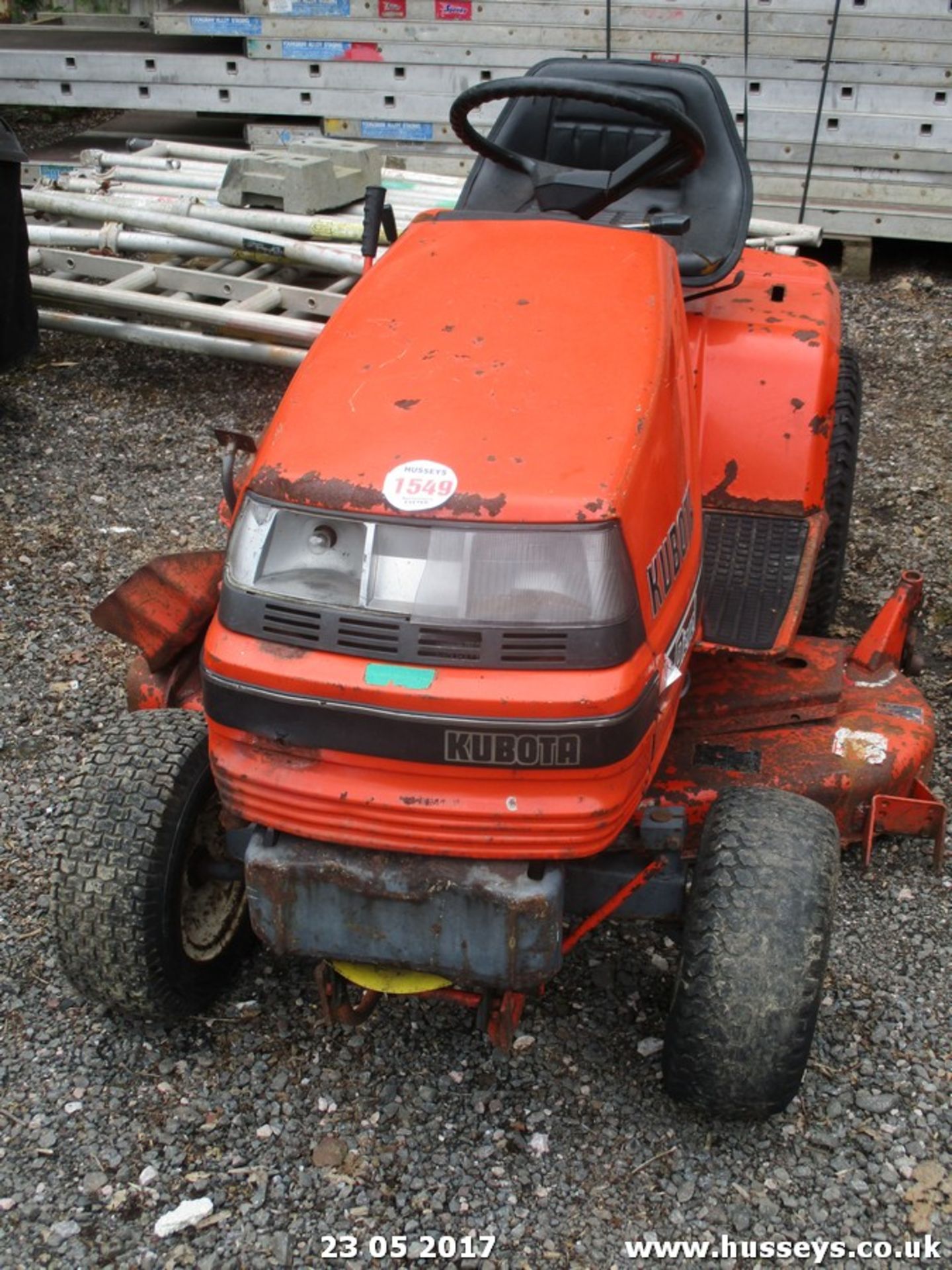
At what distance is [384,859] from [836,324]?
2.11 meters

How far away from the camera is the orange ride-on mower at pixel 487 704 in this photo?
2123 mm

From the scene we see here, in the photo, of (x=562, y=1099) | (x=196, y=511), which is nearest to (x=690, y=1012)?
(x=562, y=1099)

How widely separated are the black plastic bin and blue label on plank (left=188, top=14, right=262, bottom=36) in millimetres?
2390

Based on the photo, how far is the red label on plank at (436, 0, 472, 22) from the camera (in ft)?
23.5

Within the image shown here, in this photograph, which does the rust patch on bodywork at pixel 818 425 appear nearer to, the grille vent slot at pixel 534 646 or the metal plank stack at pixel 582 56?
the grille vent slot at pixel 534 646

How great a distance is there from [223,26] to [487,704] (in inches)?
257

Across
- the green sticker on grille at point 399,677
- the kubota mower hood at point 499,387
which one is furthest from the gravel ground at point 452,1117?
the kubota mower hood at point 499,387

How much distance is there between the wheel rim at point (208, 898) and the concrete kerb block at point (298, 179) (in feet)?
12.5

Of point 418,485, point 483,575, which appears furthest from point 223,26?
point 483,575

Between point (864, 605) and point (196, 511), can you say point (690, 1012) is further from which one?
point (196, 511)

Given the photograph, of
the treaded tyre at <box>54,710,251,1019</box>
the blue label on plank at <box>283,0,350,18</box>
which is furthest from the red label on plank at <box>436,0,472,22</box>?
the treaded tyre at <box>54,710,251,1019</box>

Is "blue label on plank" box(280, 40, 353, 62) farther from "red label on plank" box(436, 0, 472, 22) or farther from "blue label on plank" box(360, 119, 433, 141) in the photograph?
"red label on plank" box(436, 0, 472, 22)

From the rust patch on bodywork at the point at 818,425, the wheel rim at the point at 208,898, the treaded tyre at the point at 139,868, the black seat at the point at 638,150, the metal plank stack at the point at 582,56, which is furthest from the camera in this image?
the metal plank stack at the point at 582,56

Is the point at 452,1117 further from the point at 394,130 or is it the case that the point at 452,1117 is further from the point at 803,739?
the point at 394,130
